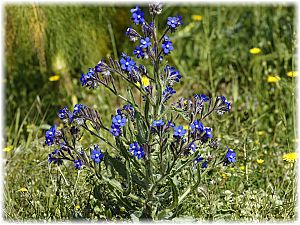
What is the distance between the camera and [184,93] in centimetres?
501

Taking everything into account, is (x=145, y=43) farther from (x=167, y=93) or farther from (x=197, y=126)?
(x=197, y=126)

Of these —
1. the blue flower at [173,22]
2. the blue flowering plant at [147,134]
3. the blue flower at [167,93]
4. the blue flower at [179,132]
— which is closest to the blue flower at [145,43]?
the blue flowering plant at [147,134]

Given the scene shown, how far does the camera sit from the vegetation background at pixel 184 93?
347 centimetres

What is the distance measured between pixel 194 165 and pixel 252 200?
50cm

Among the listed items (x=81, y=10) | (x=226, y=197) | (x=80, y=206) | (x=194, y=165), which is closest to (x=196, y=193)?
(x=226, y=197)

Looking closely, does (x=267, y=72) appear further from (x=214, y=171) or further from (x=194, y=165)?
(x=194, y=165)

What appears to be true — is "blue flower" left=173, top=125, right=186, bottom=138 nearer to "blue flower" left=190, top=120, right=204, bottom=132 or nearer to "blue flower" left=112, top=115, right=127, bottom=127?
"blue flower" left=190, top=120, right=204, bottom=132

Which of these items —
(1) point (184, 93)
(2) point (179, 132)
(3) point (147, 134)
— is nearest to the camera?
(2) point (179, 132)

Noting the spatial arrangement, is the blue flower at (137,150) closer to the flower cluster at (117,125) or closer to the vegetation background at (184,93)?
the flower cluster at (117,125)

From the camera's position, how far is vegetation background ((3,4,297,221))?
3475 millimetres

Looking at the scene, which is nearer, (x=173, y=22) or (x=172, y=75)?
(x=173, y=22)

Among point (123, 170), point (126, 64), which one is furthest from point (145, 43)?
point (123, 170)

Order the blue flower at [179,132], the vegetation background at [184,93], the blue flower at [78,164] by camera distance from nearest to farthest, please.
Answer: the blue flower at [179,132]
the blue flower at [78,164]
the vegetation background at [184,93]

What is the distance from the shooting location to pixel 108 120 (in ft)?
15.3
